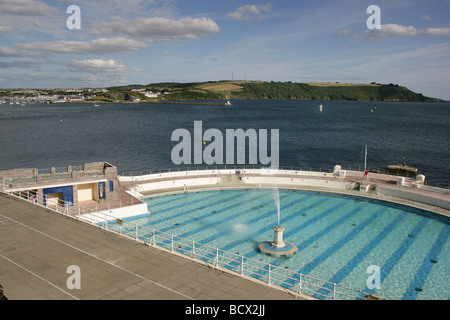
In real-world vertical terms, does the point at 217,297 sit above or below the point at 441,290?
above

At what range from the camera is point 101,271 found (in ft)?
44.1

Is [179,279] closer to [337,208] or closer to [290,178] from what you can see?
[337,208]

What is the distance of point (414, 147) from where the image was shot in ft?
247

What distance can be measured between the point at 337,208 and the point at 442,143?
66.1 metres

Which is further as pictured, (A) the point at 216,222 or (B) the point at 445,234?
(A) the point at 216,222

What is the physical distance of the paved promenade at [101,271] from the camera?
38.7 ft

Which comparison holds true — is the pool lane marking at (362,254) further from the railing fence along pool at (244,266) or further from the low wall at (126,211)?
the low wall at (126,211)

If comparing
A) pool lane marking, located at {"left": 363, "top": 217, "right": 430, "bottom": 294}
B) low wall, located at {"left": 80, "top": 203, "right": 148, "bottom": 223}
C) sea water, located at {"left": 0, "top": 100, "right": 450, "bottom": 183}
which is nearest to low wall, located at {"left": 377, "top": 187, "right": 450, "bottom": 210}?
pool lane marking, located at {"left": 363, "top": 217, "right": 430, "bottom": 294}

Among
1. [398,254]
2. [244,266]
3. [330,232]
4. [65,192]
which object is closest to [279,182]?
[330,232]

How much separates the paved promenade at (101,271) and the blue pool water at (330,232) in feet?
27.6

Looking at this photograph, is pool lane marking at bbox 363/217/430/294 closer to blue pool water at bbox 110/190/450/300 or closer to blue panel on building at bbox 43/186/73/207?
blue pool water at bbox 110/190/450/300

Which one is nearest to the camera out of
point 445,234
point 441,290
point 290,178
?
point 441,290

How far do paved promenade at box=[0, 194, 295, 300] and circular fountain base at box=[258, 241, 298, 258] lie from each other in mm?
8775
